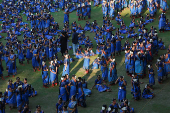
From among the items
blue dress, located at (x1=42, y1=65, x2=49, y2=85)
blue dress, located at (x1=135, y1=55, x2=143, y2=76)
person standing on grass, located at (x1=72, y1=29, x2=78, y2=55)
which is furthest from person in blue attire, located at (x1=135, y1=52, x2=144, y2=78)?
person standing on grass, located at (x1=72, y1=29, x2=78, y2=55)

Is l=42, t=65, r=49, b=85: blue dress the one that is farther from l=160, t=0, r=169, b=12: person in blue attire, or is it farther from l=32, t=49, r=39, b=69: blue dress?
l=160, t=0, r=169, b=12: person in blue attire

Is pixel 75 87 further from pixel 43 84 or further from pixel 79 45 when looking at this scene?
pixel 79 45

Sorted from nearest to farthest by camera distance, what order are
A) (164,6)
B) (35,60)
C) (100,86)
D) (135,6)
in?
(100,86) < (35,60) < (135,6) < (164,6)

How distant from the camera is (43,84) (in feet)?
60.1

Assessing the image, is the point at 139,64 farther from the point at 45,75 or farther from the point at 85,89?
the point at 45,75

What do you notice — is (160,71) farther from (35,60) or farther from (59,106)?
(35,60)

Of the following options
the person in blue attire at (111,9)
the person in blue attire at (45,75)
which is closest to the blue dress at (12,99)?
the person in blue attire at (45,75)

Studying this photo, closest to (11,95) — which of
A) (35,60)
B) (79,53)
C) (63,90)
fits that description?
(63,90)

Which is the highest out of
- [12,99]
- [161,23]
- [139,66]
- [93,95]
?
[161,23]

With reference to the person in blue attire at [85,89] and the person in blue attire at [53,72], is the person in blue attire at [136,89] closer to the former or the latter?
the person in blue attire at [85,89]

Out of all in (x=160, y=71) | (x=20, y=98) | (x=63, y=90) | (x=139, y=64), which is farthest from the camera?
(x=139, y=64)

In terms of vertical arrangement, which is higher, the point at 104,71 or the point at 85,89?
the point at 104,71

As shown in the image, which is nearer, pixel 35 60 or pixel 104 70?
pixel 104 70

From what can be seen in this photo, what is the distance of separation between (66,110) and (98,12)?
1894cm
